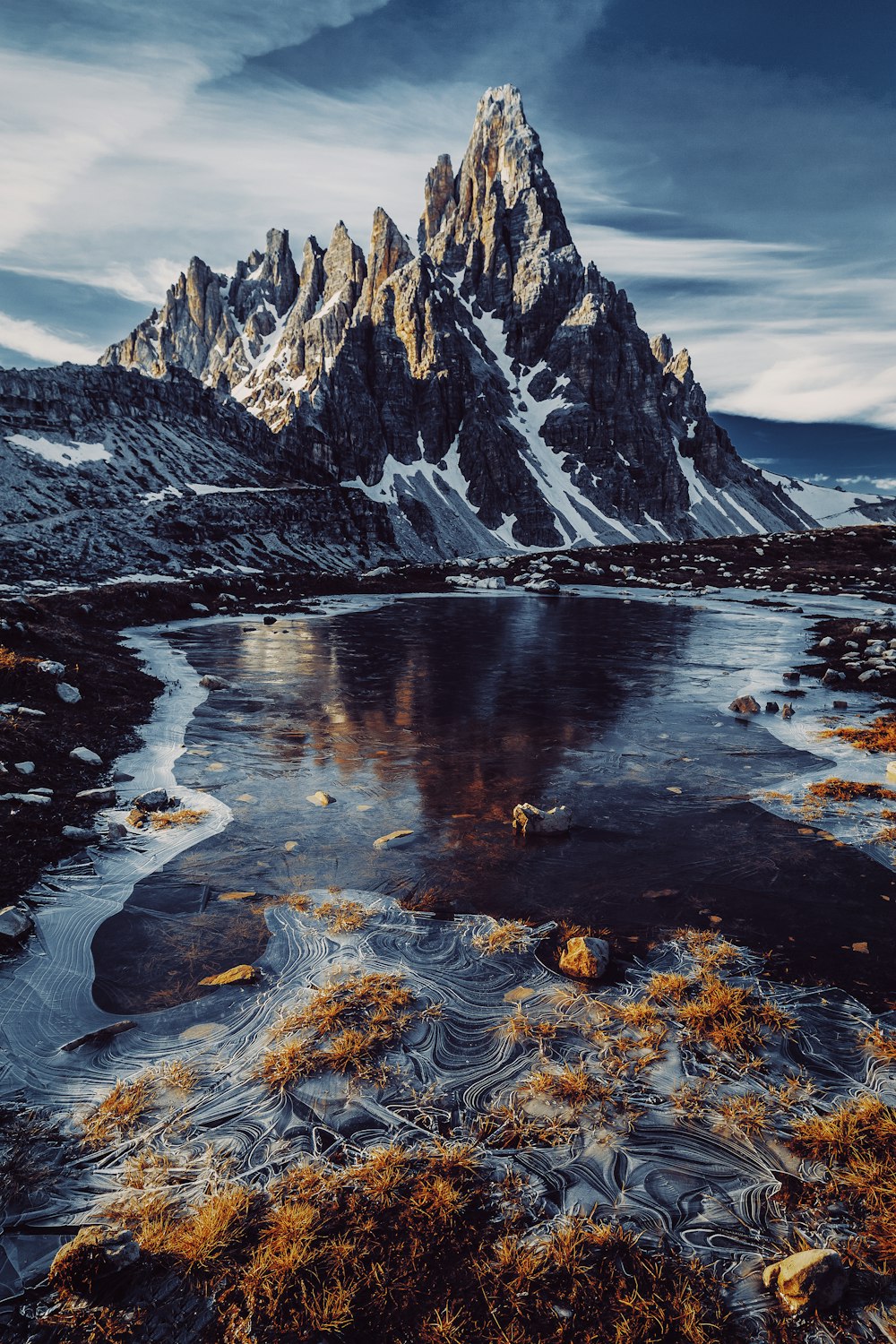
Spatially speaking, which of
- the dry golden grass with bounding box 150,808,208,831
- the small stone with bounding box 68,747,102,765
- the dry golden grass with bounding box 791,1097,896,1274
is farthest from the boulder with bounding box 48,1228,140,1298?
the small stone with bounding box 68,747,102,765

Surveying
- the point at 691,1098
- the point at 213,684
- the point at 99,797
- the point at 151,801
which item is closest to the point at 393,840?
the point at 151,801

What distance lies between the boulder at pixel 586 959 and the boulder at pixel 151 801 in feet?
23.6

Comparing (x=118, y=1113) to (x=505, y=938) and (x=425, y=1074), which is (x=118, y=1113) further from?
(x=505, y=938)

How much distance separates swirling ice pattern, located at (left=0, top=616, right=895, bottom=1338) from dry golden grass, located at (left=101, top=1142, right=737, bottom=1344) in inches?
8.9

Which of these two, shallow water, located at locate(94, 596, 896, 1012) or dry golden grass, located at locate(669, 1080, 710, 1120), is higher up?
shallow water, located at locate(94, 596, 896, 1012)

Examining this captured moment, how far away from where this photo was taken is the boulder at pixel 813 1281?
3.66m

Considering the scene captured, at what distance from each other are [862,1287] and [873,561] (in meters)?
68.5

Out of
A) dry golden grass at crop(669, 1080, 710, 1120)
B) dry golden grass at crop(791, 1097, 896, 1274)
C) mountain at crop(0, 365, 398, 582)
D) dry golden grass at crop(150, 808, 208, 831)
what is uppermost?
mountain at crop(0, 365, 398, 582)

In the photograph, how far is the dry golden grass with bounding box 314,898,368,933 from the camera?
7.50 meters

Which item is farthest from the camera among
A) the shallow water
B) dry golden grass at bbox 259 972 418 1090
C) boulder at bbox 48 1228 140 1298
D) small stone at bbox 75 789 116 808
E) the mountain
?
the mountain

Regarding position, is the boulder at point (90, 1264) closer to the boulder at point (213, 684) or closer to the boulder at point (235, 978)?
the boulder at point (235, 978)

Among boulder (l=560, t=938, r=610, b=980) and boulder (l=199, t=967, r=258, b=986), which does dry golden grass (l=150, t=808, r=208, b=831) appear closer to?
boulder (l=199, t=967, r=258, b=986)

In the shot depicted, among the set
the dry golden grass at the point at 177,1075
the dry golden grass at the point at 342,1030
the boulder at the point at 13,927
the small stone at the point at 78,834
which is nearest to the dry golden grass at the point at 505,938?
the dry golden grass at the point at 342,1030

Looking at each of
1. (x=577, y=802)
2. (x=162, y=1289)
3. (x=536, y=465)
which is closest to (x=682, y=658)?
(x=577, y=802)
